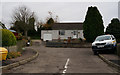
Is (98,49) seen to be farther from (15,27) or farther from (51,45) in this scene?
(15,27)

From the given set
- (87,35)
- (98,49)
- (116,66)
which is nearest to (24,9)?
(87,35)

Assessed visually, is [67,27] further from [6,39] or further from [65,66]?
[65,66]

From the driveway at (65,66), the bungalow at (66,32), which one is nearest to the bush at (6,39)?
the driveway at (65,66)

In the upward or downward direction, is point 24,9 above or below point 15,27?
above

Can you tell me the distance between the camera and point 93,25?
30188 millimetres

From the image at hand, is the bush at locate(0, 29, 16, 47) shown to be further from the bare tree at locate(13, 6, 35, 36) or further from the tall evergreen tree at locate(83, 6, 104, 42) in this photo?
the bare tree at locate(13, 6, 35, 36)

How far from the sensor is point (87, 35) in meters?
30.8

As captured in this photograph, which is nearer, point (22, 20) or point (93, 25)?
point (93, 25)

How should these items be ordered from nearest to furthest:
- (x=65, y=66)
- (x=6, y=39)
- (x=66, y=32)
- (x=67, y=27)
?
(x=65, y=66) → (x=6, y=39) → (x=66, y=32) → (x=67, y=27)

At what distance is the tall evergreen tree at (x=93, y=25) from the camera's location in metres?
30.1

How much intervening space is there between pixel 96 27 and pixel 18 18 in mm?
30994

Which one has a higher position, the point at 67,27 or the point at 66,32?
the point at 67,27

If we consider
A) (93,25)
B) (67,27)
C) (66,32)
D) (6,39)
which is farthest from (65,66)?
(67,27)

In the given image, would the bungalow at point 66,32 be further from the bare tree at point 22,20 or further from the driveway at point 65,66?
the driveway at point 65,66
